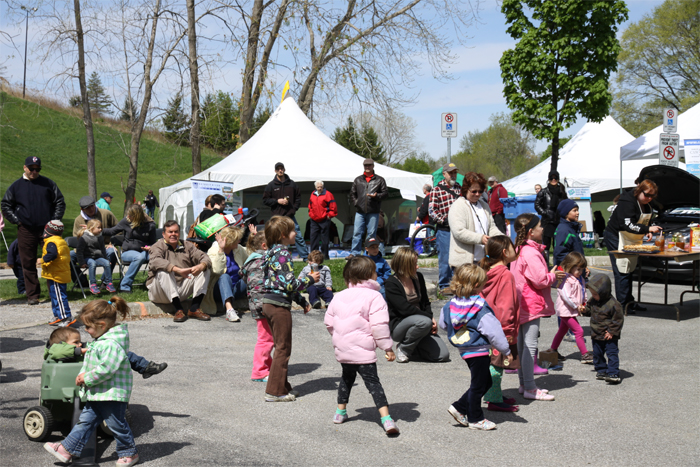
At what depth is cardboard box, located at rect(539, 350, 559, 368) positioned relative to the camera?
7.11 meters

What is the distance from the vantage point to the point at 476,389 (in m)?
5.09

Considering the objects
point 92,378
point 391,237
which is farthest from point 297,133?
point 92,378

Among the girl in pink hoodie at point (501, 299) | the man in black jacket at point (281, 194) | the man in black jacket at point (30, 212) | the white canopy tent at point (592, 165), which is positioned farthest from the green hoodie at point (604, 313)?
the white canopy tent at point (592, 165)

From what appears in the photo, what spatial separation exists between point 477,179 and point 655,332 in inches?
134

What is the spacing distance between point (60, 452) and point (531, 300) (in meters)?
4.19

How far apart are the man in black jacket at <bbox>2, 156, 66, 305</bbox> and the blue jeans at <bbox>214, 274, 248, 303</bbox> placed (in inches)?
103

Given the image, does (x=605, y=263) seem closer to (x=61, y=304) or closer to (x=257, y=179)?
(x=257, y=179)

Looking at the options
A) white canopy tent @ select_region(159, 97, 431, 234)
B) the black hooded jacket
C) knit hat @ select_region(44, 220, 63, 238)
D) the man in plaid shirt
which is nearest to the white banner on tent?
white canopy tent @ select_region(159, 97, 431, 234)

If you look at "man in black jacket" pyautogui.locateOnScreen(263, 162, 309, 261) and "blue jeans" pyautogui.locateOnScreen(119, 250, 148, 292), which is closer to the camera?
"blue jeans" pyautogui.locateOnScreen(119, 250, 148, 292)

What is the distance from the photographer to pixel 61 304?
8.58m

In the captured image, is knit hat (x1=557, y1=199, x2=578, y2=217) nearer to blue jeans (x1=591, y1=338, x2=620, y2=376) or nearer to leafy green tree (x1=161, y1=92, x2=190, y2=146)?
blue jeans (x1=591, y1=338, x2=620, y2=376)

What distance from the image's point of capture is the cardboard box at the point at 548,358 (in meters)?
7.11

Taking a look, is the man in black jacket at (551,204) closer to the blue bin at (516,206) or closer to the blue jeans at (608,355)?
the blue bin at (516,206)

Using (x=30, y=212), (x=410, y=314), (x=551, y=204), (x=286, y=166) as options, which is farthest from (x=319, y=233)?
(x=410, y=314)
